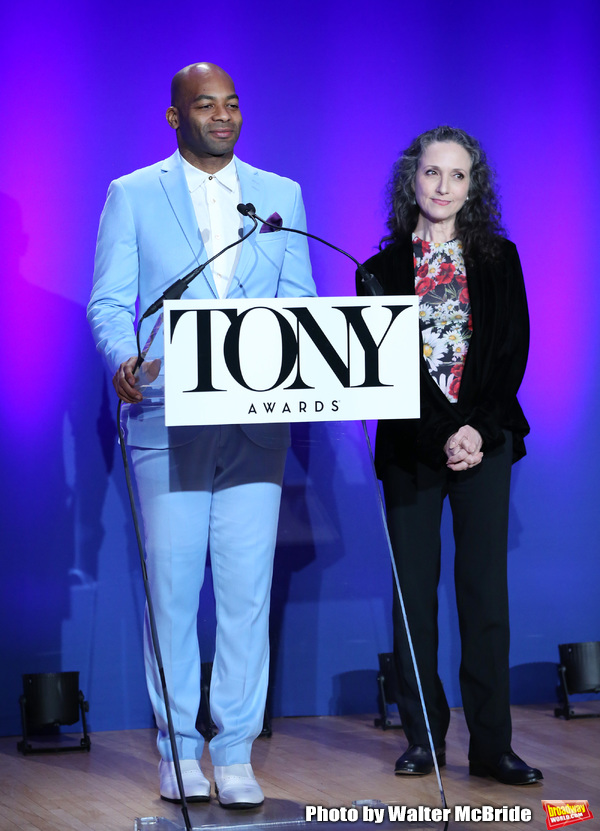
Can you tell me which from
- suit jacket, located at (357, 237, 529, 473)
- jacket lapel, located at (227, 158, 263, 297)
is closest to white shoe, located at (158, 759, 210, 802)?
jacket lapel, located at (227, 158, 263, 297)

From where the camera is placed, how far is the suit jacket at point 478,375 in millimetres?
2730

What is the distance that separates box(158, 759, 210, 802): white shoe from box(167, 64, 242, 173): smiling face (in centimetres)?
124

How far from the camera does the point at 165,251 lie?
2.33 metres

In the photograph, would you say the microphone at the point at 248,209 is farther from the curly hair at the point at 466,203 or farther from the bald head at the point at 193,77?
the curly hair at the point at 466,203

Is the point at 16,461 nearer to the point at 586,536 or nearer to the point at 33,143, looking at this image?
the point at 33,143

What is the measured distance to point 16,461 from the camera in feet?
11.7

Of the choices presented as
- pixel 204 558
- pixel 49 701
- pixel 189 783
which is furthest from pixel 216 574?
pixel 49 701

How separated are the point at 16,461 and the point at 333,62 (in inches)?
67.8

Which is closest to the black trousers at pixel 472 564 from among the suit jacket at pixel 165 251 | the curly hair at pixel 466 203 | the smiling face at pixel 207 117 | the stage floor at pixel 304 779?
the stage floor at pixel 304 779

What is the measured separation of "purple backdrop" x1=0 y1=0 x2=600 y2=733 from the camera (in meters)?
3.56

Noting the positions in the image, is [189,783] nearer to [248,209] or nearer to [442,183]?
[248,209]

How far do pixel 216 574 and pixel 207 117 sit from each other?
104cm

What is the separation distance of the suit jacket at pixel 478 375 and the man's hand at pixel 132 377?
858 mm

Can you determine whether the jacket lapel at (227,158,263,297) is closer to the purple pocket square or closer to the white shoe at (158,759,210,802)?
the purple pocket square
